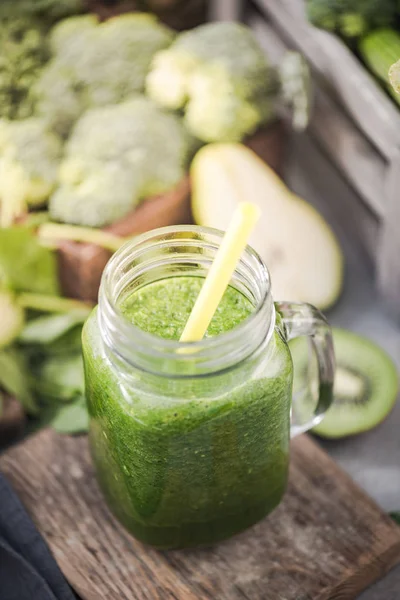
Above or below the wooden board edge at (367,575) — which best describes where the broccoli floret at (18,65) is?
above

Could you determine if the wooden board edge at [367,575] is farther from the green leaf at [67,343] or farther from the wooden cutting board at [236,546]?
the green leaf at [67,343]

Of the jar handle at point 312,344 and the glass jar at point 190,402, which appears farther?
the jar handle at point 312,344

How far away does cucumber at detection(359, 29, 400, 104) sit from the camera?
1.11 m

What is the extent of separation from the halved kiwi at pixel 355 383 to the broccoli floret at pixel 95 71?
1.88 feet

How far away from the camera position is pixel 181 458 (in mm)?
730

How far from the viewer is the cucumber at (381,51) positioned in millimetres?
1112

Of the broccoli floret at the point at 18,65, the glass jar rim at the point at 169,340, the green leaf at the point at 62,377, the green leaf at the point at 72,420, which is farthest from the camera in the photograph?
the broccoli floret at the point at 18,65

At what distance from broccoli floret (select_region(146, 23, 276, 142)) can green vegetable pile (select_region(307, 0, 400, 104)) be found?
0.55ft

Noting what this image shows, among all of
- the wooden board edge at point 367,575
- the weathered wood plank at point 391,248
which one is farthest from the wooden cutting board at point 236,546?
the weathered wood plank at point 391,248

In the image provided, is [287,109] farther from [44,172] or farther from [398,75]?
[398,75]

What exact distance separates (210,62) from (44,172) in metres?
0.34

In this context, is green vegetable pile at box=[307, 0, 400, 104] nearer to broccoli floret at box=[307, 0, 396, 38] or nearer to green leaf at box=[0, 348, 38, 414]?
broccoli floret at box=[307, 0, 396, 38]

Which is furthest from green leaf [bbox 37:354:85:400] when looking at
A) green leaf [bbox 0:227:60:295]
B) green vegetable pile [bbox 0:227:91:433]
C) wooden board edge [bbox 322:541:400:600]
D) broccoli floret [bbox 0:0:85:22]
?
broccoli floret [bbox 0:0:85:22]

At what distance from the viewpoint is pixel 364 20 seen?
1.19m
